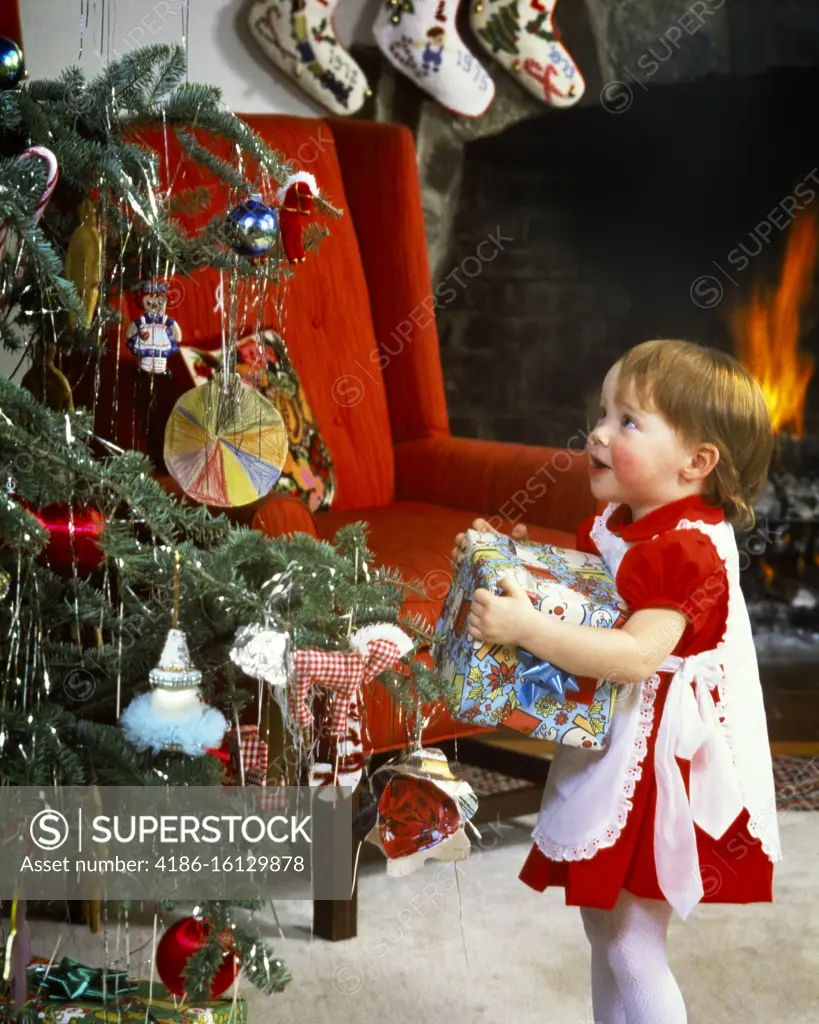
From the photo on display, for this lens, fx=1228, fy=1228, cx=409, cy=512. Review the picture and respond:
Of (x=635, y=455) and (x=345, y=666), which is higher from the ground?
(x=635, y=455)

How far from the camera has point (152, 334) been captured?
1365mm

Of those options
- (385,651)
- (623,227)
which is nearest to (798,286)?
(623,227)

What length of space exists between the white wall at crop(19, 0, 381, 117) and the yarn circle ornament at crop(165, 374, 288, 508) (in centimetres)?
139

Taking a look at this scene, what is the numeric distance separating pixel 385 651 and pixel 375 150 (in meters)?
1.54

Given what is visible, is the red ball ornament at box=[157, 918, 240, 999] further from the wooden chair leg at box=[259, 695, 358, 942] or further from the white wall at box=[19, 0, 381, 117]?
the white wall at box=[19, 0, 381, 117]

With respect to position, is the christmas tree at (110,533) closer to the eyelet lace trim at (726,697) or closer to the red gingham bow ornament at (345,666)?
the red gingham bow ornament at (345,666)

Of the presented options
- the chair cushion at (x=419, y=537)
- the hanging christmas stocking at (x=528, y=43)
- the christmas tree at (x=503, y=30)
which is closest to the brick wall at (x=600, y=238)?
the hanging christmas stocking at (x=528, y=43)

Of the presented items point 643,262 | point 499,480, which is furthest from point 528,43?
point 499,480

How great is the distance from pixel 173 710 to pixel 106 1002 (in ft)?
1.20

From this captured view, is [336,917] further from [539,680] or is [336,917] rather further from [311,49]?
[311,49]

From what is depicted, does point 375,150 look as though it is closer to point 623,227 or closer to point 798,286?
point 623,227

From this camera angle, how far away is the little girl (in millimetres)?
1146

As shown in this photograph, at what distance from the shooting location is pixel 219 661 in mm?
1172

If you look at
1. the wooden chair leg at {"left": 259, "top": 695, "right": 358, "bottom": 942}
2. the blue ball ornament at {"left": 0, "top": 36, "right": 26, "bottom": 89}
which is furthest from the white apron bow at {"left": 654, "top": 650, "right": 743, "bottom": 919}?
the blue ball ornament at {"left": 0, "top": 36, "right": 26, "bottom": 89}
